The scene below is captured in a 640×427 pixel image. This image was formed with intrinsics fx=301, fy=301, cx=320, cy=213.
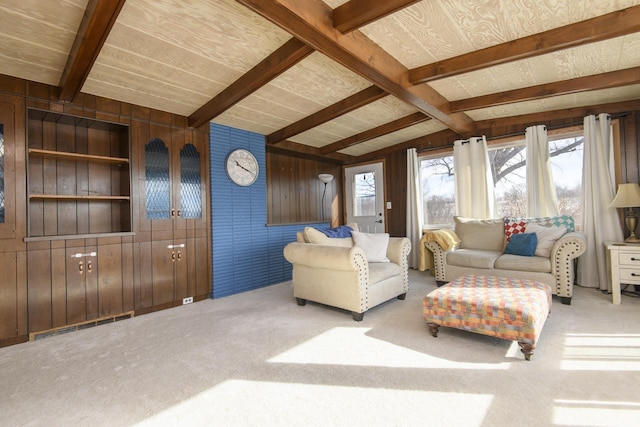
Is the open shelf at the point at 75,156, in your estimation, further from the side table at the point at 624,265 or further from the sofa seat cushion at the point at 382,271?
the side table at the point at 624,265

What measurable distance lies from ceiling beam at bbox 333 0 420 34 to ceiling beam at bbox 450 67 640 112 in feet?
7.18

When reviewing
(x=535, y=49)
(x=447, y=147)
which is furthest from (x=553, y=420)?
(x=447, y=147)

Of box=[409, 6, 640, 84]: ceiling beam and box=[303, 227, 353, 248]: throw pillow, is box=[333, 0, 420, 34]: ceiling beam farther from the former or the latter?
box=[303, 227, 353, 248]: throw pillow

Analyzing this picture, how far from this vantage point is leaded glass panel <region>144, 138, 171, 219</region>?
3.28 metres

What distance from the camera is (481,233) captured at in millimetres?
4055

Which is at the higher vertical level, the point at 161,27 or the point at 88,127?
the point at 161,27

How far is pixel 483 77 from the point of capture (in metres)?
3.02

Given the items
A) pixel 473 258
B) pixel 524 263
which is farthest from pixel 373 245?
pixel 524 263

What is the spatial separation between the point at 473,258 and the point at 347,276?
5.67 ft

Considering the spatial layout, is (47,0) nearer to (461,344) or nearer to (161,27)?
(161,27)

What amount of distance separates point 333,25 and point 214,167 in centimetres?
240

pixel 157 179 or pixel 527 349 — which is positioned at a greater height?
pixel 157 179

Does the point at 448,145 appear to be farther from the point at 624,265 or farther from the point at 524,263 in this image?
the point at 624,265

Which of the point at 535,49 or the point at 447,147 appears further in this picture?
the point at 447,147
